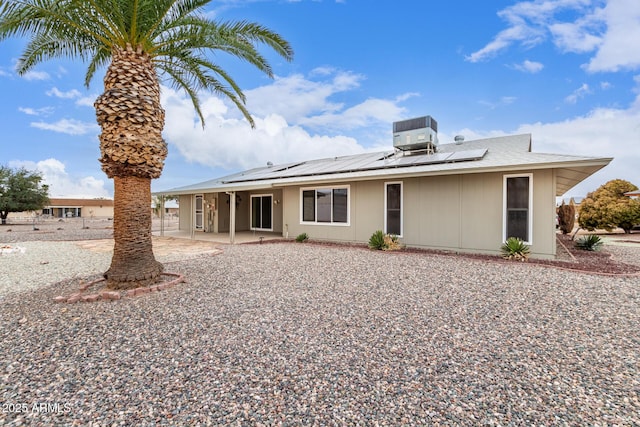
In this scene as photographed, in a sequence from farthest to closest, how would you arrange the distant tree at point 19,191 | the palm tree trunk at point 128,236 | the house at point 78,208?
the house at point 78,208 < the distant tree at point 19,191 < the palm tree trunk at point 128,236

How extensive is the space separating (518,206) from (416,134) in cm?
469

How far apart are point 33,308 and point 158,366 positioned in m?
3.14

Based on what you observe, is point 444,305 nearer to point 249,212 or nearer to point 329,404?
point 329,404

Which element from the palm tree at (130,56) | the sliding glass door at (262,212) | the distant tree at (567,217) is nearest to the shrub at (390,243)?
→ the palm tree at (130,56)

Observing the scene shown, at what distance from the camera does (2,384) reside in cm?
244

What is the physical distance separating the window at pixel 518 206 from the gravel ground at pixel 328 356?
2691 mm

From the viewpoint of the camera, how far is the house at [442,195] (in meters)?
7.69

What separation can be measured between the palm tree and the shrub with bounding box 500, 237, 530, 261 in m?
8.14

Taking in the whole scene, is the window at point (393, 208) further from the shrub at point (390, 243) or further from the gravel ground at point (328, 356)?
the gravel ground at point (328, 356)

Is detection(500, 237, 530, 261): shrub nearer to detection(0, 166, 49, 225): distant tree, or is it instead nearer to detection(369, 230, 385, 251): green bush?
detection(369, 230, 385, 251): green bush

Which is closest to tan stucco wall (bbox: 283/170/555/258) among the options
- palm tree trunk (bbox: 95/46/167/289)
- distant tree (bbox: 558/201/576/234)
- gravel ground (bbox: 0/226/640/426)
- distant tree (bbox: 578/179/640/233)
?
gravel ground (bbox: 0/226/640/426)

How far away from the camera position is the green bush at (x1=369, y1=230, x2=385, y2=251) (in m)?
9.39

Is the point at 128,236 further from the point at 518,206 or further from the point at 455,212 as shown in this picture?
the point at 518,206

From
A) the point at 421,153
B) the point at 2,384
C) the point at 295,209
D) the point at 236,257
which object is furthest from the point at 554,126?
the point at 2,384
